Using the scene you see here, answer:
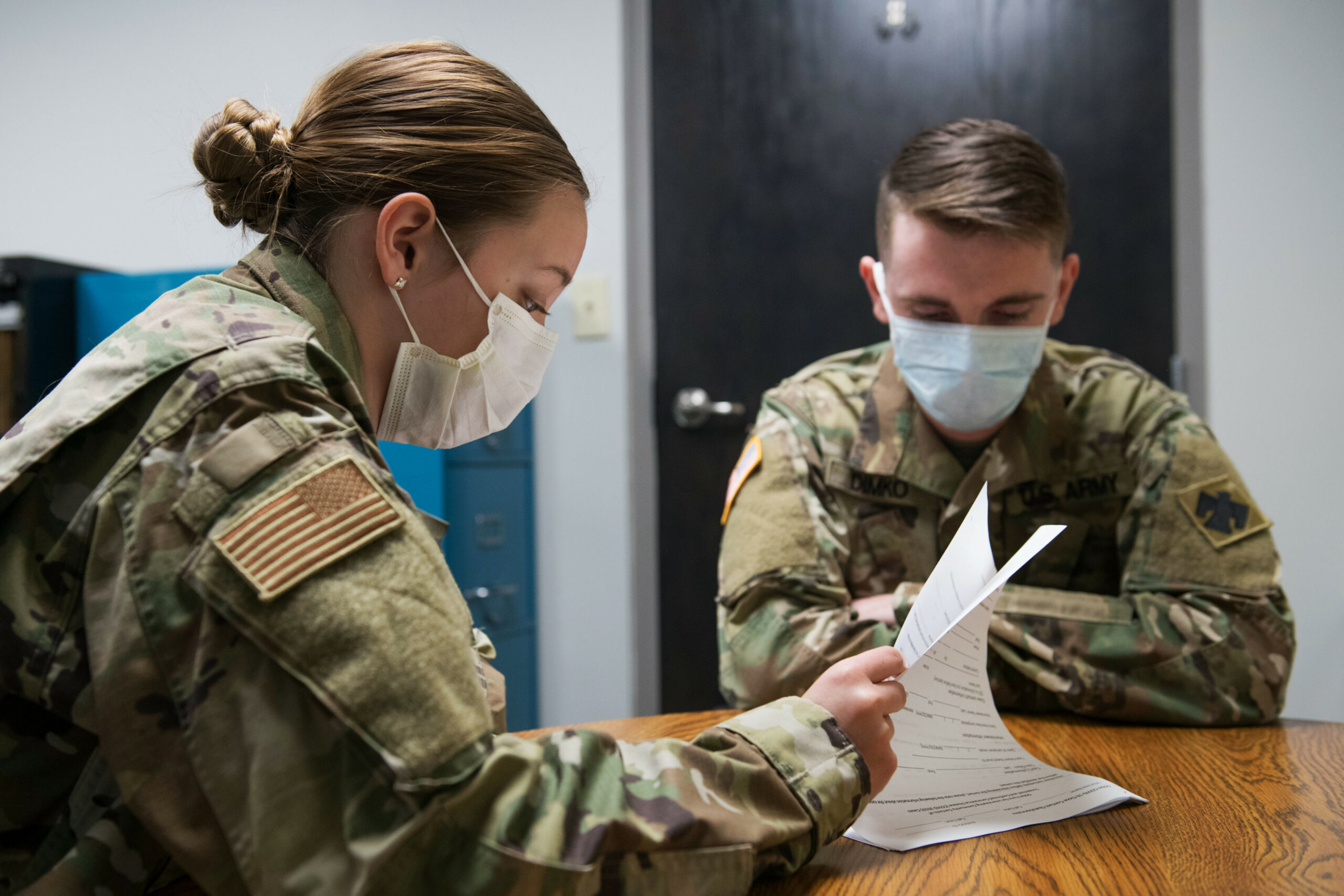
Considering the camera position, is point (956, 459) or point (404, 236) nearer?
point (404, 236)

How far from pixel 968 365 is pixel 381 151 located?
0.78 m

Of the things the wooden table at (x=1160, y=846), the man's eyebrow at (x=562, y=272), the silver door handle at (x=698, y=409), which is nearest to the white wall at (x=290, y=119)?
the silver door handle at (x=698, y=409)

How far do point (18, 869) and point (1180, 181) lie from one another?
201cm

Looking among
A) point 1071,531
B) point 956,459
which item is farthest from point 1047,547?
point 956,459

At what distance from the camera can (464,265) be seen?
2.49ft

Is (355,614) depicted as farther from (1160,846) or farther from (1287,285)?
(1287,285)

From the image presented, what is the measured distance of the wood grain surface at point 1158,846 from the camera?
55 centimetres

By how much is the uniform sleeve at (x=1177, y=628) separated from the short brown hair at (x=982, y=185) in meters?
0.37

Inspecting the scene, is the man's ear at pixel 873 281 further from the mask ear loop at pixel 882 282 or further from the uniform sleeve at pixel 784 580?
the uniform sleeve at pixel 784 580

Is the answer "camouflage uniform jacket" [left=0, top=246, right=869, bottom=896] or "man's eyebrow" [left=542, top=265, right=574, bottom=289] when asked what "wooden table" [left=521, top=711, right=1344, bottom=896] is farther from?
"man's eyebrow" [left=542, top=265, right=574, bottom=289]

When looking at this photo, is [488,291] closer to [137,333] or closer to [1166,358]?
[137,333]

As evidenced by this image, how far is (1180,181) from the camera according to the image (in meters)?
1.79

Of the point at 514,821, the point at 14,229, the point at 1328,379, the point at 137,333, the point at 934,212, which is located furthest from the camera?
the point at 14,229

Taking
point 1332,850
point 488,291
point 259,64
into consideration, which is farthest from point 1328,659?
point 259,64
